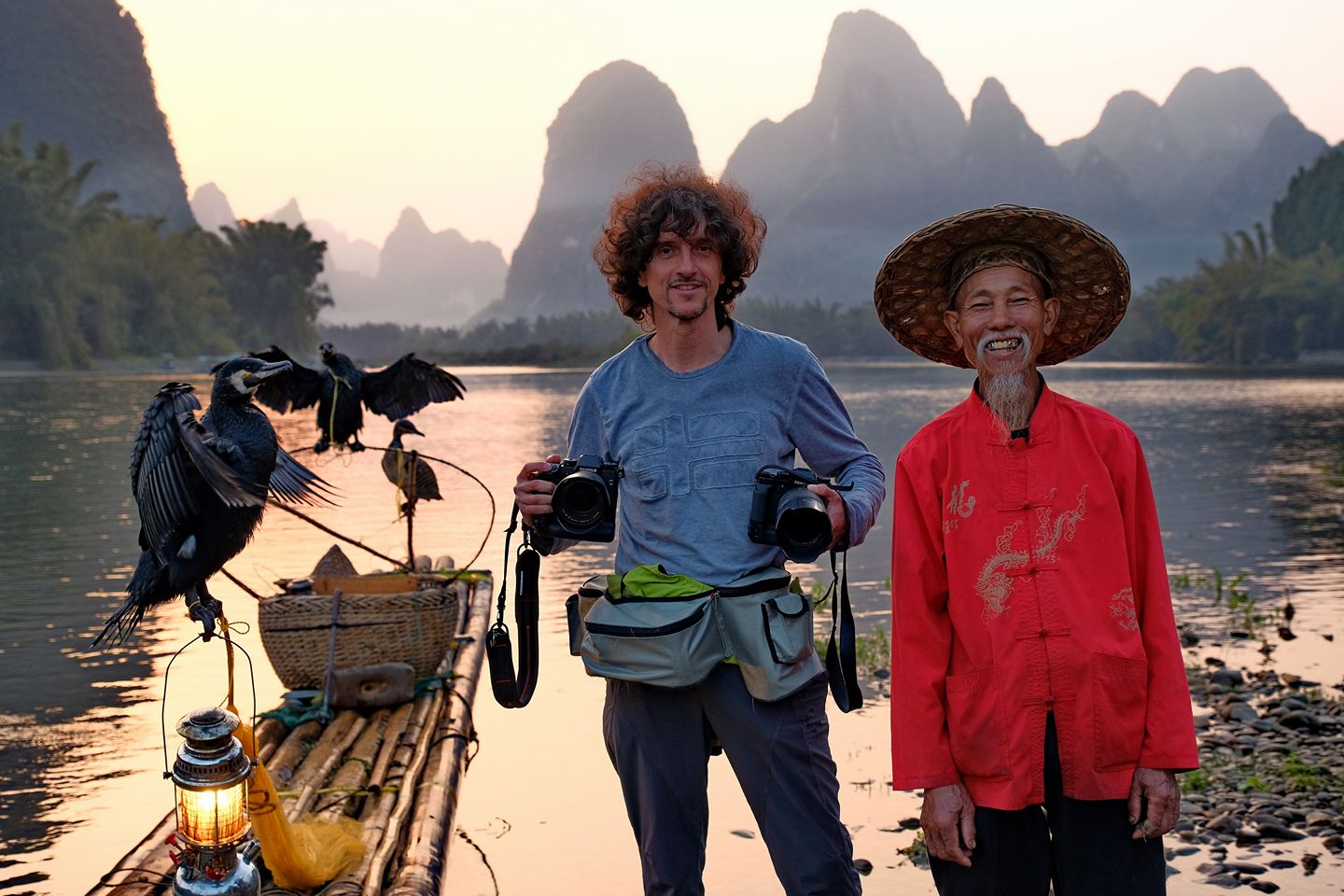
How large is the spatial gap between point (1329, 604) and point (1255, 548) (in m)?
2.65

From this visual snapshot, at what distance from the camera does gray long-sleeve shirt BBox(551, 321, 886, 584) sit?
2520 millimetres

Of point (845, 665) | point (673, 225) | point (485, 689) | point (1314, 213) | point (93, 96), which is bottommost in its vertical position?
point (485, 689)

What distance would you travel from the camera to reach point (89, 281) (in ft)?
212

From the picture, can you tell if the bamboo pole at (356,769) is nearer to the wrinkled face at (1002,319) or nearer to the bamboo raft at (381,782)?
the bamboo raft at (381,782)

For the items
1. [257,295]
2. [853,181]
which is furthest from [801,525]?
[853,181]

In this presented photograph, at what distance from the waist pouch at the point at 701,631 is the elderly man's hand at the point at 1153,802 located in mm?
629

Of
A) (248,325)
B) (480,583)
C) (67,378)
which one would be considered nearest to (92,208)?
(248,325)

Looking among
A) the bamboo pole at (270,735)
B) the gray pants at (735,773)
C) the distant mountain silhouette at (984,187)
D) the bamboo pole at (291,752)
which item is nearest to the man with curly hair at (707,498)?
the gray pants at (735,773)

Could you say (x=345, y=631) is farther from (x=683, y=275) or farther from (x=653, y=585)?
(x=683, y=275)

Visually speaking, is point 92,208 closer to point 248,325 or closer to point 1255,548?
point 248,325

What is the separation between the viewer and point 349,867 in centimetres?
332

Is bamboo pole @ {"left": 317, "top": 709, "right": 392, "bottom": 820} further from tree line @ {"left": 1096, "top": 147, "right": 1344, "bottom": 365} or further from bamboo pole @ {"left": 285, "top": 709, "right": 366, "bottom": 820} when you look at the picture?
tree line @ {"left": 1096, "top": 147, "right": 1344, "bottom": 365}

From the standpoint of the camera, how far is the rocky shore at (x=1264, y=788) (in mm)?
3750

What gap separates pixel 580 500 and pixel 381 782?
77.7 inches
